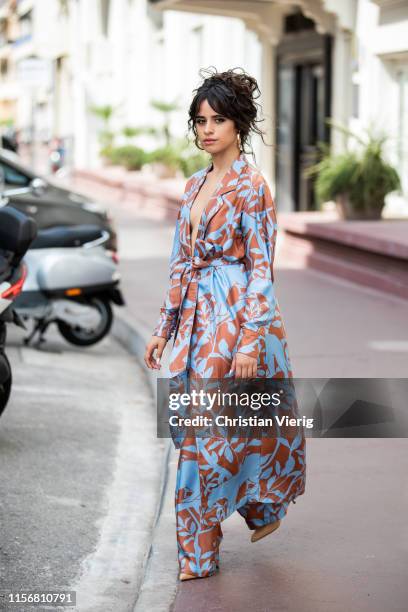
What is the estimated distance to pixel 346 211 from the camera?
47.1 feet

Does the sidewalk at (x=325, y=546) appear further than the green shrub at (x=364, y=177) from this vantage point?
No

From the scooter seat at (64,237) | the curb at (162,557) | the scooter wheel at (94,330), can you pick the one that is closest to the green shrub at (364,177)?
the scooter seat at (64,237)

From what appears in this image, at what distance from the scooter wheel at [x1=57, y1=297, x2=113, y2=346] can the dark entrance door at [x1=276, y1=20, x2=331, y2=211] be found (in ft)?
30.0

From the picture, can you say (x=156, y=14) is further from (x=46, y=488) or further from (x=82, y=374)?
(x=46, y=488)

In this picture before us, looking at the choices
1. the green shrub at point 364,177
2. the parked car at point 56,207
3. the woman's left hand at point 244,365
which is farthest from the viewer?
the green shrub at point 364,177

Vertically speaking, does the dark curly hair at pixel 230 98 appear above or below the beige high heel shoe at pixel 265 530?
above

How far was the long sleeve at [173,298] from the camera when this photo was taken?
14.8 ft

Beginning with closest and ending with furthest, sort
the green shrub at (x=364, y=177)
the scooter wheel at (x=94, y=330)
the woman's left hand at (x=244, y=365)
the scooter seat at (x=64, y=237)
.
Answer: the woman's left hand at (x=244, y=365), the scooter wheel at (x=94, y=330), the scooter seat at (x=64, y=237), the green shrub at (x=364, y=177)

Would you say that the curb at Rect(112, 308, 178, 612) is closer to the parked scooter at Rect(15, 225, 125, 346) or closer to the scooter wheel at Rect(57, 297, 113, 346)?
the parked scooter at Rect(15, 225, 125, 346)

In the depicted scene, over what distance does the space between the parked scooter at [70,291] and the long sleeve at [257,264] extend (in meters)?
5.28

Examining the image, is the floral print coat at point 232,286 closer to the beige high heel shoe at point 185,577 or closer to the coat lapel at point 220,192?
the coat lapel at point 220,192

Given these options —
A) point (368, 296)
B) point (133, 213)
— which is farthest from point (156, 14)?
point (368, 296)

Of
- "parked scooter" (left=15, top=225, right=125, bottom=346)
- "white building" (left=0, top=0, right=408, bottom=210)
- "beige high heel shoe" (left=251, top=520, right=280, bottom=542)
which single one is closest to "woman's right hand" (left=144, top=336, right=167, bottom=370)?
"beige high heel shoe" (left=251, top=520, right=280, bottom=542)

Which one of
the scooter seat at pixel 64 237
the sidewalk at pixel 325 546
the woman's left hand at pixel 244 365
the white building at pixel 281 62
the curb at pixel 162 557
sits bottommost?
the curb at pixel 162 557
